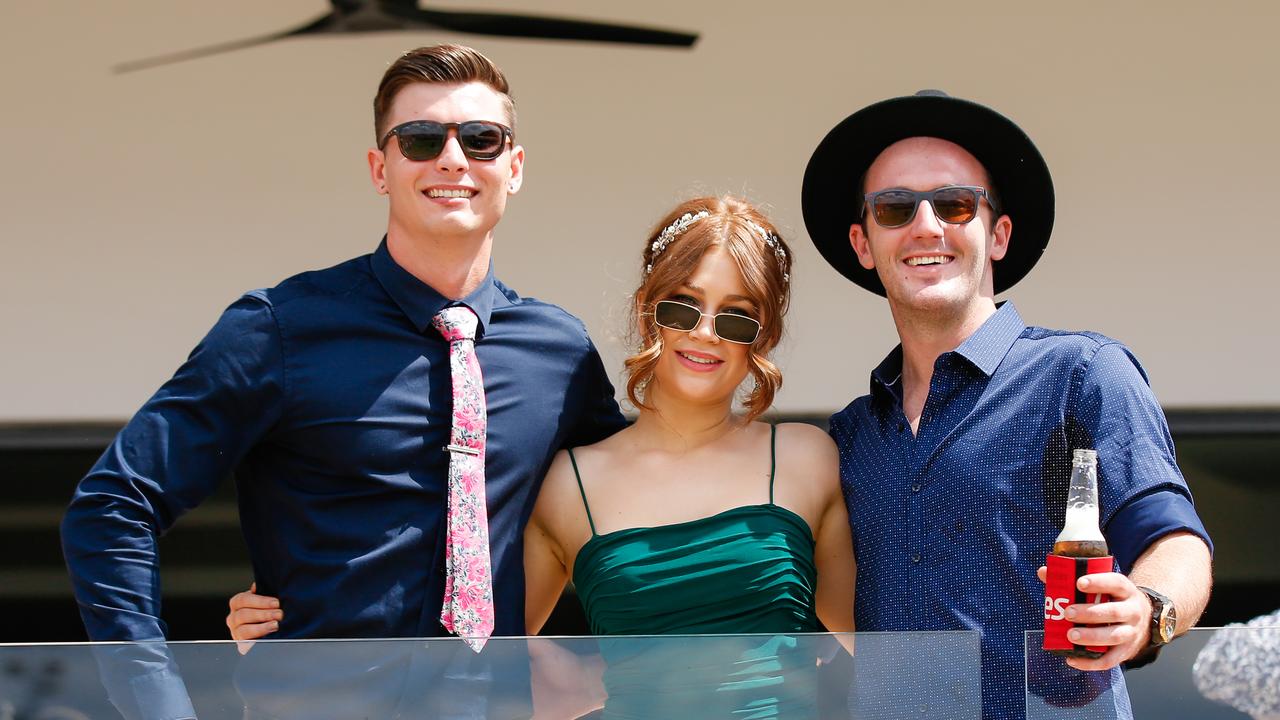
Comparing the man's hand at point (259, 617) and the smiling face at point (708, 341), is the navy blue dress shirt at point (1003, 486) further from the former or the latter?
the man's hand at point (259, 617)

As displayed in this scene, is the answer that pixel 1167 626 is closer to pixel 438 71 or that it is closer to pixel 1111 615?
pixel 1111 615

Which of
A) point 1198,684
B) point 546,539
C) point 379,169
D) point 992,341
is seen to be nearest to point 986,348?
point 992,341

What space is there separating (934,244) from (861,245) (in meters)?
0.21

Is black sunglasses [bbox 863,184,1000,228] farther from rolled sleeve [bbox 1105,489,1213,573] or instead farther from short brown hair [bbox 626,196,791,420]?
rolled sleeve [bbox 1105,489,1213,573]

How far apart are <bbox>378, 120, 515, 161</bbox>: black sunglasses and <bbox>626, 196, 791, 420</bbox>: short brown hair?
33 cm

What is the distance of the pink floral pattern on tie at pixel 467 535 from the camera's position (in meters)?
2.09

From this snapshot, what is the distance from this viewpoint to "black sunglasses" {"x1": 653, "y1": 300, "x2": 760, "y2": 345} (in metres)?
2.27

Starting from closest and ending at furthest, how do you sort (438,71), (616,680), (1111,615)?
(1111,615) < (616,680) < (438,71)

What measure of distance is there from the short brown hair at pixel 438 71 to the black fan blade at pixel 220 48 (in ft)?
5.72

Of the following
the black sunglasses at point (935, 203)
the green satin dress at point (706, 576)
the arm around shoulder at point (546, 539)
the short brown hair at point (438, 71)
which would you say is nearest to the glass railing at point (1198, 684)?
the green satin dress at point (706, 576)

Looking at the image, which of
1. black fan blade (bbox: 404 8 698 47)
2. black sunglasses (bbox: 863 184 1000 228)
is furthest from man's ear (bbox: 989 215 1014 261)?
black fan blade (bbox: 404 8 698 47)

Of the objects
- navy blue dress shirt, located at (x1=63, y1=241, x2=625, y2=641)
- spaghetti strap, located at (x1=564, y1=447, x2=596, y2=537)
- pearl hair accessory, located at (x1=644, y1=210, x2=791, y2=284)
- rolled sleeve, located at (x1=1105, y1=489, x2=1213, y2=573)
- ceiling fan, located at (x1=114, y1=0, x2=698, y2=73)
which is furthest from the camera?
ceiling fan, located at (x1=114, y1=0, x2=698, y2=73)

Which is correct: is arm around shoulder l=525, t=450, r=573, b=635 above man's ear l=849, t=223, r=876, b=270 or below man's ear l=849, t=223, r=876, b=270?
below

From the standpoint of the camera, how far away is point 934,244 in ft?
7.02
